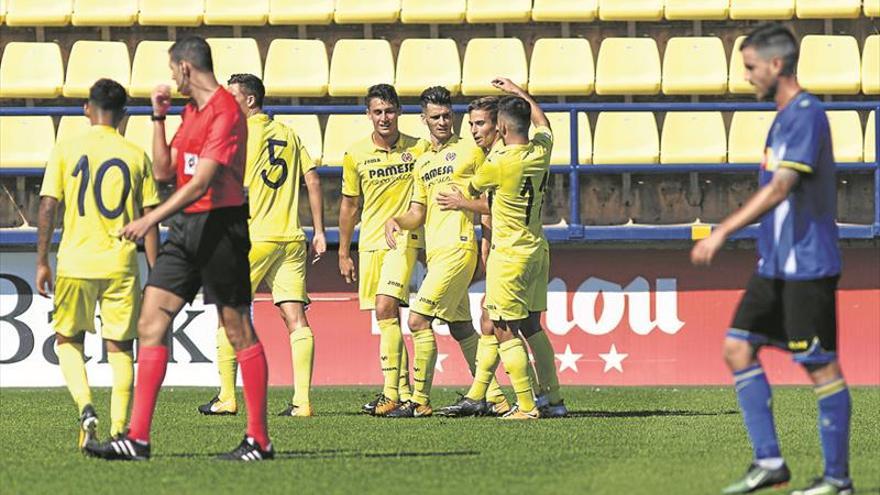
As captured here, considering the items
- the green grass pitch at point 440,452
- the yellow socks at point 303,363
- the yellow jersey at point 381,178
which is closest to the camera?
the green grass pitch at point 440,452

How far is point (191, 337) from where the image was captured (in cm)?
1555

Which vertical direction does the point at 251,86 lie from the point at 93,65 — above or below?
below

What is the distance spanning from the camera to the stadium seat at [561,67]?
54.0 feet

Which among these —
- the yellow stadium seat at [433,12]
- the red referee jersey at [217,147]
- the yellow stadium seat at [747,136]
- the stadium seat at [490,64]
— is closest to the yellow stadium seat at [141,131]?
the yellow stadium seat at [433,12]

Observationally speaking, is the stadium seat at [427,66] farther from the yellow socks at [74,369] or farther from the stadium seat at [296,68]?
the yellow socks at [74,369]

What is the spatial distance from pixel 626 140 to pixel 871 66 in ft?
8.00

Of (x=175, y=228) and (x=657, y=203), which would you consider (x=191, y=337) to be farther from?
(x=175, y=228)

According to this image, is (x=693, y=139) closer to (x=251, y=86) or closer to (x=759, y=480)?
(x=251, y=86)

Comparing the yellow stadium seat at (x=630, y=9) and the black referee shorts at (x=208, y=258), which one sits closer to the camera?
the black referee shorts at (x=208, y=258)

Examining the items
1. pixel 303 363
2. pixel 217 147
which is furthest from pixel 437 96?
pixel 217 147

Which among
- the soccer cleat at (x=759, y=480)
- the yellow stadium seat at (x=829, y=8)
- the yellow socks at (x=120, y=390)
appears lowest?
the soccer cleat at (x=759, y=480)

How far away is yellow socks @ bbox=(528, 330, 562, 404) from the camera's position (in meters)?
11.4

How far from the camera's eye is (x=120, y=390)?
8.63m

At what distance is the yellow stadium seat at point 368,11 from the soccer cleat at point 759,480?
10.6 meters
